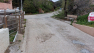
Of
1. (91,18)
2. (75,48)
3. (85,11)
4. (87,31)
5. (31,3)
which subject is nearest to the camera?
(75,48)

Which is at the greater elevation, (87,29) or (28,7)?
(28,7)

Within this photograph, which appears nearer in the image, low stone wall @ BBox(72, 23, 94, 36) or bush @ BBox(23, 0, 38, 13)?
low stone wall @ BBox(72, 23, 94, 36)

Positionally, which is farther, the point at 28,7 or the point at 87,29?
the point at 28,7

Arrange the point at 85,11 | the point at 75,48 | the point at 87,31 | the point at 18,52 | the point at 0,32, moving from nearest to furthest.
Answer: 1. the point at 0,32
2. the point at 18,52
3. the point at 75,48
4. the point at 87,31
5. the point at 85,11

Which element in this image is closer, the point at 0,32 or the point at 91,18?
the point at 0,32

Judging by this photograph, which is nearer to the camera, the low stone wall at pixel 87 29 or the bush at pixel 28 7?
the low stone wall at pixel 87 29

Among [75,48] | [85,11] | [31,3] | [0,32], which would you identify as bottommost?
[75,48]

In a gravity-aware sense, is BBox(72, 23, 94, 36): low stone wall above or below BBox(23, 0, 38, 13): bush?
below

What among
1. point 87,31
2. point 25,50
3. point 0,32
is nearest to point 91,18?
point 87,31

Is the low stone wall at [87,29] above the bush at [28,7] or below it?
below

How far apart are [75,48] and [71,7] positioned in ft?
35.9

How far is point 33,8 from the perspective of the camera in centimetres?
3303

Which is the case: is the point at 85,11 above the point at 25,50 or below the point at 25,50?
above

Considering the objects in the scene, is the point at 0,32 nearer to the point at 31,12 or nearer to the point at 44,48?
the point at 44,48
